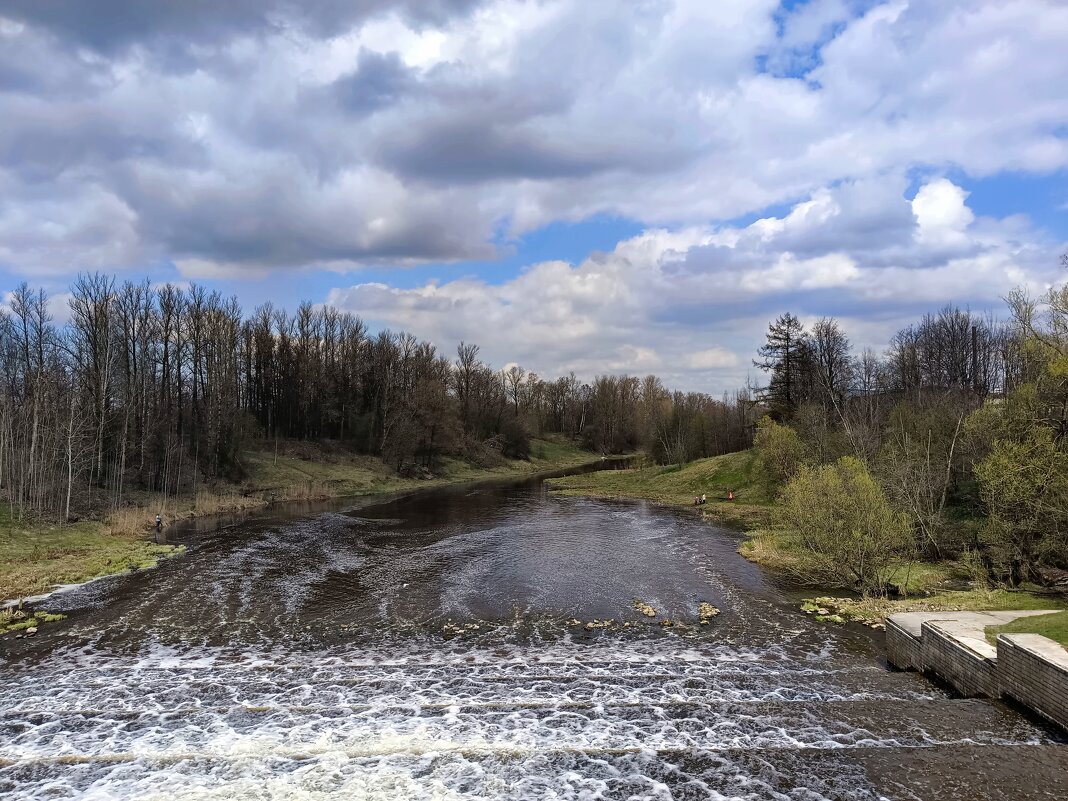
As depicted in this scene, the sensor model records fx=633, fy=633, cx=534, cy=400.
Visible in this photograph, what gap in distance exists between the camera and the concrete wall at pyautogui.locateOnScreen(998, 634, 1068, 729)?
36.3 ft

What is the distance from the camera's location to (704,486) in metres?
56.2

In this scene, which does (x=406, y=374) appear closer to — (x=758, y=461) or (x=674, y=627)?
(x=758, y=461)

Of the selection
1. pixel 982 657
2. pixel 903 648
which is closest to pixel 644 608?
pixel 903 648

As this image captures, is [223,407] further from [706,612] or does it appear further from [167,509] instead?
[706,612]

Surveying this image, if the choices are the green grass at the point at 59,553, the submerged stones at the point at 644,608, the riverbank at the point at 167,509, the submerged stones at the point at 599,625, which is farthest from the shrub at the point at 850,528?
the green grass at the point at 59,553

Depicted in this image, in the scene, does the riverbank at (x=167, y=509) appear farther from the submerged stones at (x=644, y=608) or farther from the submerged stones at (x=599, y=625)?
the submerged stones at (x=644, y=608)

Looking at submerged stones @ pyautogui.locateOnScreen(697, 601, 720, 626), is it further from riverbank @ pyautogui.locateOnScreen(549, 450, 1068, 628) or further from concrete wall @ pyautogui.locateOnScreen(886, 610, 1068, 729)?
concrete wall @ pyautogui.locateOnScreen(886, 610, 1068, 729)

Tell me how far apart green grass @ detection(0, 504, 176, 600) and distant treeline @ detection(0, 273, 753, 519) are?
84.1 inches

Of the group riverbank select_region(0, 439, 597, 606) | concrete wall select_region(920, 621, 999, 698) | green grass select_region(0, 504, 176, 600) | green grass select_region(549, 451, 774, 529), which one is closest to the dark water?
concrete wall select_region(920, 621, 999, 698)

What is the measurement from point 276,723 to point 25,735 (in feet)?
14.9

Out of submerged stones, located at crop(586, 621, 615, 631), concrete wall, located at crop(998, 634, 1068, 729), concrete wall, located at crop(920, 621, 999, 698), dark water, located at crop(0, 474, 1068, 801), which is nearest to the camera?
dark water, located at crop(0, 474, 1068, 801)

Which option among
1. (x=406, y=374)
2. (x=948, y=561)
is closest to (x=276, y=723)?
(x=948, y=561)

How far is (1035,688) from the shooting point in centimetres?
1161

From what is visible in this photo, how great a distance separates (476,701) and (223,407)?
2027 inches
